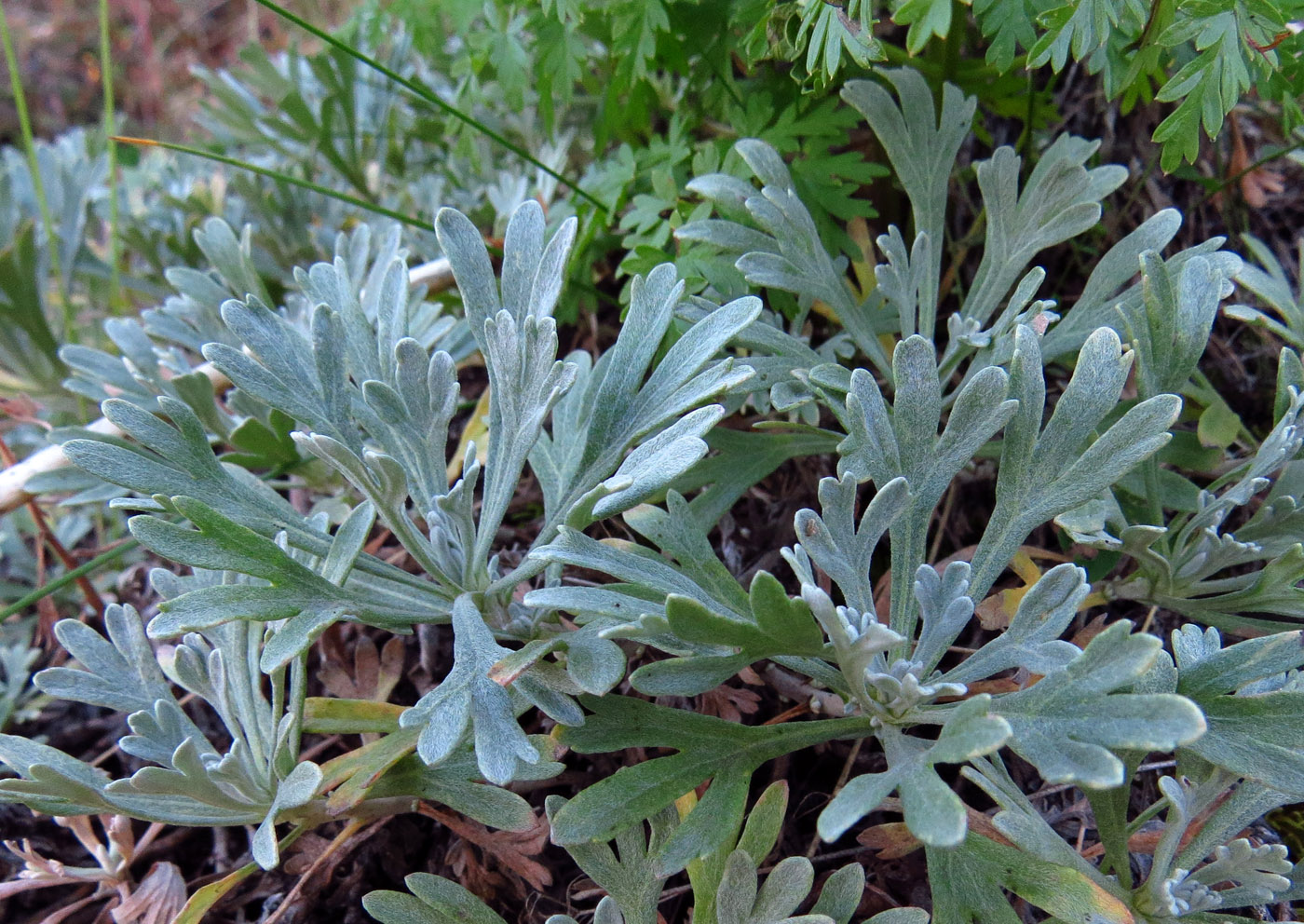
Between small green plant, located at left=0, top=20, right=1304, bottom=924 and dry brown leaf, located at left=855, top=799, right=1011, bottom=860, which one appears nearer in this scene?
small green plant, located at left=0, top=20, right=1304, bottom=924

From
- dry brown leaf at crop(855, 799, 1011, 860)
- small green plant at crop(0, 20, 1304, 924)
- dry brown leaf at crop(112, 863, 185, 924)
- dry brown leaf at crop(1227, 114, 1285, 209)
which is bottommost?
dry brown leaf at crop(112, 863, 185, 924)

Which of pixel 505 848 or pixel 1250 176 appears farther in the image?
pixel 1250 176

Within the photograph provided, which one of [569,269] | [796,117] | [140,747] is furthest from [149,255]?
[796,117]

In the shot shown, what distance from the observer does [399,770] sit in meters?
1.28

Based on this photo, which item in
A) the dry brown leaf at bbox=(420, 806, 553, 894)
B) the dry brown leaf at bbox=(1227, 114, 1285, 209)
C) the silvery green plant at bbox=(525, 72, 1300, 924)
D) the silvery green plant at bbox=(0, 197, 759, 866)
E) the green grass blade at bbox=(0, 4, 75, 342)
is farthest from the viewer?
the green grass blade at bbox=(0, 4, 75, 342)

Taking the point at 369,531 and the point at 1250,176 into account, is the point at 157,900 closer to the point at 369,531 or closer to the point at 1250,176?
the point at 369,531

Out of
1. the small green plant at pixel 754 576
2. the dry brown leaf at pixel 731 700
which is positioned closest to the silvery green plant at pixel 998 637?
the small green plant at pixel 754 576

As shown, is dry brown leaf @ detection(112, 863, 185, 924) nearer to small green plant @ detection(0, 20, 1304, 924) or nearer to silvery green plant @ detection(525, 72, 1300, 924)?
small green plant @ detection(0, 20, 1304, 924)

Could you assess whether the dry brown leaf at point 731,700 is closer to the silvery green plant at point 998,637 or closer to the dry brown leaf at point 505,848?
the silvery green plant at point 998,637

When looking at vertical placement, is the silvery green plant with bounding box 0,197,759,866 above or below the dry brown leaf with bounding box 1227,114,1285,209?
below

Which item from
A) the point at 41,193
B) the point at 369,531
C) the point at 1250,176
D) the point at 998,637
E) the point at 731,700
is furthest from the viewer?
the point at 41,193

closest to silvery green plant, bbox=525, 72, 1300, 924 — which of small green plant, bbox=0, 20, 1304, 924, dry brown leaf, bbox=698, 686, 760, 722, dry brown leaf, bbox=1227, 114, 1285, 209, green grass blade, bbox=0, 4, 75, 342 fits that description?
small green plant, bbox=0, 20, 1304, 924

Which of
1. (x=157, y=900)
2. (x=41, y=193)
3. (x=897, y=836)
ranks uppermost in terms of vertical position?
(x=41, y=193)

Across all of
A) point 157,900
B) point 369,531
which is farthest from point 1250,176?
point 157,900
